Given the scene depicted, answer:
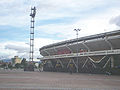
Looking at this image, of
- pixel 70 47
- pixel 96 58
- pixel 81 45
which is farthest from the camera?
pixel 70 47

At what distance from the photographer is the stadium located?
191ft

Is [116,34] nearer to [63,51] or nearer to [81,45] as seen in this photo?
[81,45]

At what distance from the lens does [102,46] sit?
65.9 meters

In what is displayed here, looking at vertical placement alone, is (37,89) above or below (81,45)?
below

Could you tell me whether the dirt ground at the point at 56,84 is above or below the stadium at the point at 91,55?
below

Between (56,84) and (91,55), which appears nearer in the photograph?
(56,84)

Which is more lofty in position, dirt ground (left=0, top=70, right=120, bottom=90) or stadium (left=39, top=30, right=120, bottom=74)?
stadium (left=39, top=30, right=120, bottom=74)

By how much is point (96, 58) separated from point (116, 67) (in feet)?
25.4

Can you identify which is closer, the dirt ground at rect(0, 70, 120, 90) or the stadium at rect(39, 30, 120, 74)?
the dirt ground at rect(0, 70, 120, 90)

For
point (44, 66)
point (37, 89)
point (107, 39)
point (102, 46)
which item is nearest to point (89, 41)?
point (102, 46)

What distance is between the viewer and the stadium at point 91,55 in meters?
58.1

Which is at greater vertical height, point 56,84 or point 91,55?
point 91,55

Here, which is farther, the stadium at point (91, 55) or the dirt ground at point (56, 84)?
the stadium at point (91, 55)

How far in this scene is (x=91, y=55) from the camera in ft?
206
